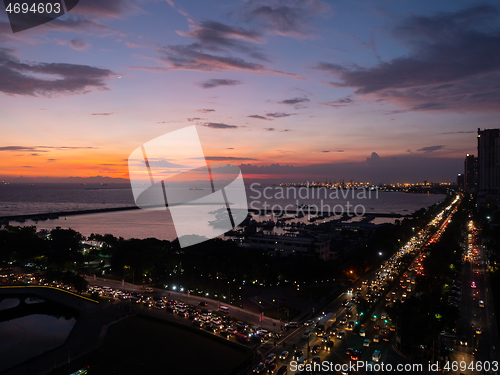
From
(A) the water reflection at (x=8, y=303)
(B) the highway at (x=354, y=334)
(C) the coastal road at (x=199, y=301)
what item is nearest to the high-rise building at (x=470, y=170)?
(B) the highway at (x=354, y=334)

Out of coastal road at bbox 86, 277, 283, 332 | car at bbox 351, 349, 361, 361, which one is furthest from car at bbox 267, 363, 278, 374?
coastal road at bbox 86, 277, 283, 332

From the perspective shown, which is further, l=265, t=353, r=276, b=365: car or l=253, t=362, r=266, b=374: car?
l=265, t=353, r=276, b=365: car

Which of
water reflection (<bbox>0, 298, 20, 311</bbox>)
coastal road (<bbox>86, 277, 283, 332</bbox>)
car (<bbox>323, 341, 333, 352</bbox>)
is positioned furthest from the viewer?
water reflection (<bbox>0, 298, 20, 311</bbox>)

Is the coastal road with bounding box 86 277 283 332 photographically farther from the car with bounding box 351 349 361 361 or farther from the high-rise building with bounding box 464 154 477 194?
the high-rise building with bounding box 464 154 477 194

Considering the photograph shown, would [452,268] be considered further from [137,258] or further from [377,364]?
[137,258]

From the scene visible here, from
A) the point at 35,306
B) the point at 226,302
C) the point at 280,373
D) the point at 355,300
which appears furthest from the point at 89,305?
the point at 355,300

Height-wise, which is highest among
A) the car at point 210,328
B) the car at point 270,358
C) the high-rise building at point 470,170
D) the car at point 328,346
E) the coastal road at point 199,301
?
the high-rise building at point 470,170

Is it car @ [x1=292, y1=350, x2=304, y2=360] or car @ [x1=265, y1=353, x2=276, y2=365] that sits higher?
car @ [x1=265, y1=353, x2=276, y2=365]

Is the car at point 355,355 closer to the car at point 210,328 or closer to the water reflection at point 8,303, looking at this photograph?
the car at point 210,328
